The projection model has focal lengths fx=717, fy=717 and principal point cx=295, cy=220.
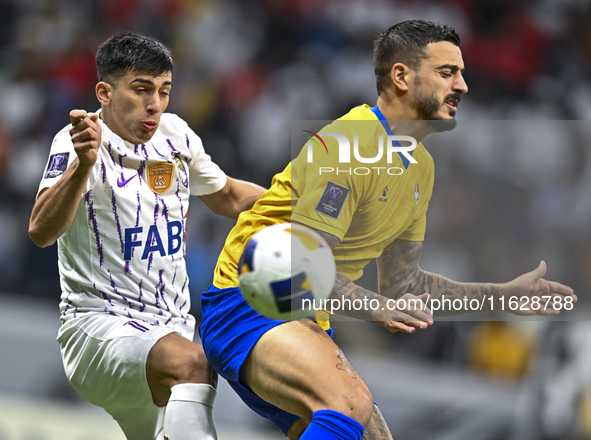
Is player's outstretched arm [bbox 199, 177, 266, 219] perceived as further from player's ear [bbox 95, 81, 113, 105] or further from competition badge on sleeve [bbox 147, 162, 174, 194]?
player's ear [bbox 95, 81, 113, 105]

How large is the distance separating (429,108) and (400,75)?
0.60 feet

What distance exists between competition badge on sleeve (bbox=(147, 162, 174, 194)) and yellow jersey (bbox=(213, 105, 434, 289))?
519 millimetres

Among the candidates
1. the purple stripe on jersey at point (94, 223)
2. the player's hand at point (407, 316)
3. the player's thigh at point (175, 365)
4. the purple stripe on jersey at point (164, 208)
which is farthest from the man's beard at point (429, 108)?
the purple stripe on jersey at point (94, 223)

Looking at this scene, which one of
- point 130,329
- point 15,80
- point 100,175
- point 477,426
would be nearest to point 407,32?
point 100,175

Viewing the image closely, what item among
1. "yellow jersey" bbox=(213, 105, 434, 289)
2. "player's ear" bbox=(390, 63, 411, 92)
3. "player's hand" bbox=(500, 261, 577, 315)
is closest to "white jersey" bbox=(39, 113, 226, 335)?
"yellow jersey" bbox=(213, 105, 434, 289)

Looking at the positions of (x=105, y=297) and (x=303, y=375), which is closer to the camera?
(x=303, y=375)

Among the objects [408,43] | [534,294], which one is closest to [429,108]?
[408,43]

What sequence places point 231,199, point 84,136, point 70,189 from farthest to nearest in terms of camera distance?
point 231,199, point 70,189, point 84,136

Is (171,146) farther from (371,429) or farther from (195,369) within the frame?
(371,429)

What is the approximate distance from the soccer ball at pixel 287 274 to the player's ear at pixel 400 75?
80 cm

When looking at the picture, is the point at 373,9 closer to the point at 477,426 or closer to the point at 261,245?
→ the point at 477,426

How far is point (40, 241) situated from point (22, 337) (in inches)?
135

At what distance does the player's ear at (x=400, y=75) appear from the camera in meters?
2.81

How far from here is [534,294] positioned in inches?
114
